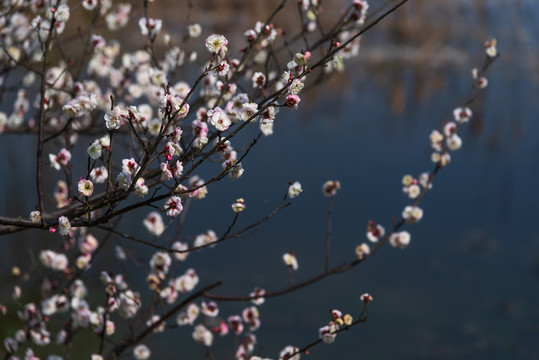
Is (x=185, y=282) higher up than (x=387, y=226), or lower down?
lower down

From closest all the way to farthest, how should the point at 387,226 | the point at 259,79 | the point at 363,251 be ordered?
the point at 259,79 → the point at 363,251 → the point at 387,226

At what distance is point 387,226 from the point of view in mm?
6926

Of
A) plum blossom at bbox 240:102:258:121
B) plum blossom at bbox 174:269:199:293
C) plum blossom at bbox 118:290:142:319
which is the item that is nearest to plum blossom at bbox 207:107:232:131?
plum blossom at bbox 240:102:258:121

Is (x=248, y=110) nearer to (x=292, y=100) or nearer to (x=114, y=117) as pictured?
(x=292, y=100)

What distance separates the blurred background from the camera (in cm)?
571

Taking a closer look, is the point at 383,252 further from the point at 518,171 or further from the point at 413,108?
the point at 413,108

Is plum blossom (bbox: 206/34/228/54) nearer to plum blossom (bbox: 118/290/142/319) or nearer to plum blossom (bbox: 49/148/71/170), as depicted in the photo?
plum blossom (bbox: 49/148/71/170)

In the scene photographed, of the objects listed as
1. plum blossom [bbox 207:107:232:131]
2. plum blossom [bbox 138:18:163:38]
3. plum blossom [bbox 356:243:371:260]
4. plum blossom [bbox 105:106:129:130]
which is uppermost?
plum blossom [bbox 138:18:163:38]

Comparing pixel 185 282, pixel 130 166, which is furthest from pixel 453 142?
pixel 130 166

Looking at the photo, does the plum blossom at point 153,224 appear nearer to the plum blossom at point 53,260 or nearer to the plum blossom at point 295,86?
the plum blossom at point 53,260

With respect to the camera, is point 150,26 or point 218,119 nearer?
point 218,119

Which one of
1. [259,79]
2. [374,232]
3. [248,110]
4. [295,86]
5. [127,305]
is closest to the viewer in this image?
[295,86]

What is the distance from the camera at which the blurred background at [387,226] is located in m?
5.71

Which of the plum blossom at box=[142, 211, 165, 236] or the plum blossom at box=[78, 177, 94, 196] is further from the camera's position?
the plum blossom at box=[142, 211, 165, 236]
